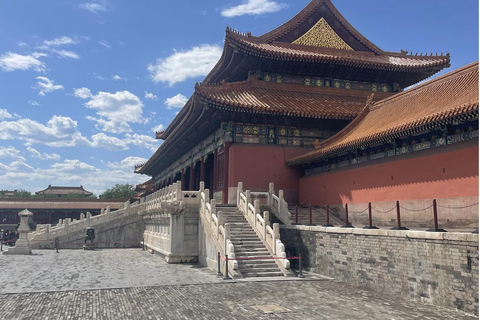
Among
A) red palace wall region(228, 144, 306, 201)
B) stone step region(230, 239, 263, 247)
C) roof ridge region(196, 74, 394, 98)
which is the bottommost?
stone step region(230, 239, 263, 247)

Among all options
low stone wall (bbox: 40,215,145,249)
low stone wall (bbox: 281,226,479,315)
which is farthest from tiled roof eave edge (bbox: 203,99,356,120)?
low stone wall (bbox: 40,215,145,249)

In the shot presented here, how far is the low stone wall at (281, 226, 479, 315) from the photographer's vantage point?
8.72 meters

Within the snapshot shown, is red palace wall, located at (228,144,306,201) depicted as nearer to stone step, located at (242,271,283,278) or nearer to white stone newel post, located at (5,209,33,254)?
stone step, located at (242,271,283,278)

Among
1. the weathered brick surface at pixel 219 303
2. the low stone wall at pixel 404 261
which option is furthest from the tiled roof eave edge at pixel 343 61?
the weathered brick surface at pixel 219 303

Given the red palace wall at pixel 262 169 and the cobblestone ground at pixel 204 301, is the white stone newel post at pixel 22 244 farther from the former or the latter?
the red palace wall at pixel 262 169

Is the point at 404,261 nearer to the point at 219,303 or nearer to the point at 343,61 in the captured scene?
the point at 219,303

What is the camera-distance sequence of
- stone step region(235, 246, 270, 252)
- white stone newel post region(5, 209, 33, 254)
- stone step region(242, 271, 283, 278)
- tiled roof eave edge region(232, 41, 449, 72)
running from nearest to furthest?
stone step region(242, 271, 283, 278) → stone step region(235, 246, 270, 252) → tiled roof eave edge region(232, 41, 449, 72) → white stone newel post region(5, 209, 33, 254)

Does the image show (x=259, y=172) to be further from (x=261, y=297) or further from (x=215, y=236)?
(x=261, y=297)

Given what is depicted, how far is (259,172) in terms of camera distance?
69.6 feet

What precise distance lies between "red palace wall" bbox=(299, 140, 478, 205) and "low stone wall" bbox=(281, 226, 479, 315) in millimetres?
2929

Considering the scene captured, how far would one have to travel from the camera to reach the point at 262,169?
21234 mm

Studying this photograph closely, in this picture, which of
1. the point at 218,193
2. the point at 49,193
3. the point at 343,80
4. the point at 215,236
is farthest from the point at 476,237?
the point at 49,193

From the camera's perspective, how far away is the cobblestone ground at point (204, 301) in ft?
28.7

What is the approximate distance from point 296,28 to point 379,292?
Answer: 1907 cm
